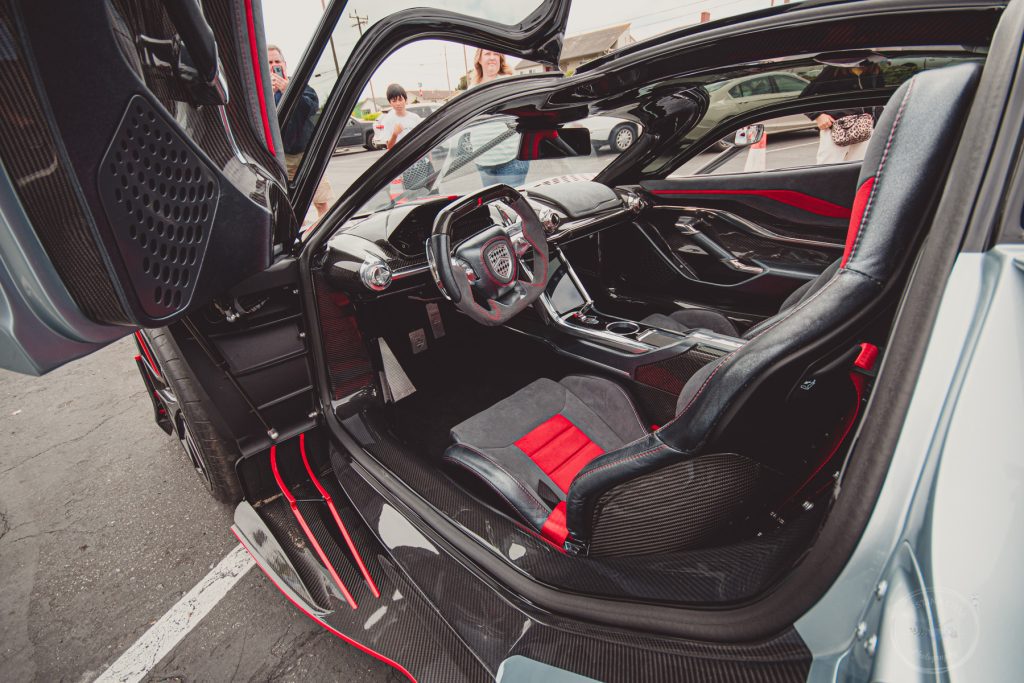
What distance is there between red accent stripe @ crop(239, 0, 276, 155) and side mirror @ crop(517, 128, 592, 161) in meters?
1.18

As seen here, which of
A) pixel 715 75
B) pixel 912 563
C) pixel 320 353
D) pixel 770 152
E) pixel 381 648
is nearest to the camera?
pixel 912 563

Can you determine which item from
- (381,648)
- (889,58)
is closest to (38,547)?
(381,648)

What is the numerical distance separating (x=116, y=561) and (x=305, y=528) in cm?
89

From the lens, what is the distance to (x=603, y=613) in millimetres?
994

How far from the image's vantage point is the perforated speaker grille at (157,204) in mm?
775

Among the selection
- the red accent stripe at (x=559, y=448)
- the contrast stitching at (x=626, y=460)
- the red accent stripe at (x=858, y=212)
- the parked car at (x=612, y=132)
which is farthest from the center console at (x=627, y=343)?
the red accent stripe at (x=858, y=212)

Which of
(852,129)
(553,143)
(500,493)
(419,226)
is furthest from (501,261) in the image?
(852,129)

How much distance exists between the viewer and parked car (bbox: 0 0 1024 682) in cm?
58

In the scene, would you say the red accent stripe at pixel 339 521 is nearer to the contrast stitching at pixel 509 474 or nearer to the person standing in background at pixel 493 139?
the contrast stitching at pixel 509 474

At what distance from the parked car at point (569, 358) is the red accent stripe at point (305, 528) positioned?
0.02m

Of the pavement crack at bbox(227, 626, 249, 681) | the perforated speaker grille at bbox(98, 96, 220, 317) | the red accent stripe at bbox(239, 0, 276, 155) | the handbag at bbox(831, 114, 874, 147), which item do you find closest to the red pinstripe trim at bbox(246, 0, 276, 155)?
the red accent stripe at bbox(239, 0, 276, 155)

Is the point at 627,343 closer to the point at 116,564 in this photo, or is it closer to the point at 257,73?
the point at 257,73

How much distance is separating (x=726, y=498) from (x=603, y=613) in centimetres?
36

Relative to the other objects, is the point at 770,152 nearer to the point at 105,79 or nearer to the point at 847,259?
the point at 847,259
